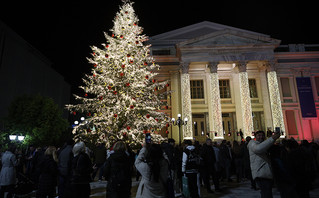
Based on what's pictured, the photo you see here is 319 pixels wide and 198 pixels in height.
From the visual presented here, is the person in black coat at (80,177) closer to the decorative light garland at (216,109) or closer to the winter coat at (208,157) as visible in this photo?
the winter coat at (208,157)

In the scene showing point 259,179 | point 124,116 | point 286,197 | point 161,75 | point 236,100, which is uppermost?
point 161,75

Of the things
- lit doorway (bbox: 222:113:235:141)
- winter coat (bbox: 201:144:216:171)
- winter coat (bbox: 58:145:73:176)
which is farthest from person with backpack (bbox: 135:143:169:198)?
lit doorway (bbox: 222:113:235:141)

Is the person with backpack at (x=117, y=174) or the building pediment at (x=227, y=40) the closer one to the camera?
the person with backpack at (x=117, y=174)

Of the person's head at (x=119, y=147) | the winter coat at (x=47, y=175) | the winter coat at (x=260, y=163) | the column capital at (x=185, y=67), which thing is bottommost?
the winter coat at (x=47, y=175)

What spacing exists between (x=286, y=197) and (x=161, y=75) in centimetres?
2089

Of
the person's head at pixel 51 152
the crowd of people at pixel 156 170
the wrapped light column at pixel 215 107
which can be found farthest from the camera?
the wrapped light column at pixel 215 107

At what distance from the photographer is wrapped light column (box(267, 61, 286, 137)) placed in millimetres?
19875

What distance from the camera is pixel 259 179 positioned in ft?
14.2

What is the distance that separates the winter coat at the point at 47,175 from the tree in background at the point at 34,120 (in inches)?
945

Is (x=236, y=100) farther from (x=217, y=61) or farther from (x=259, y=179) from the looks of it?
(x=259, y=179)

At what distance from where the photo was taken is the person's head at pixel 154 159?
341 cm

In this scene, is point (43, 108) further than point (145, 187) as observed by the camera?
Yes

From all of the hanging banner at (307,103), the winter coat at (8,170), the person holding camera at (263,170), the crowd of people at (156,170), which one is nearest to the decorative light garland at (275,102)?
the hanging banner at (307,103)

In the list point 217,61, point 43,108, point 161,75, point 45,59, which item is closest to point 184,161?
point 217,61
